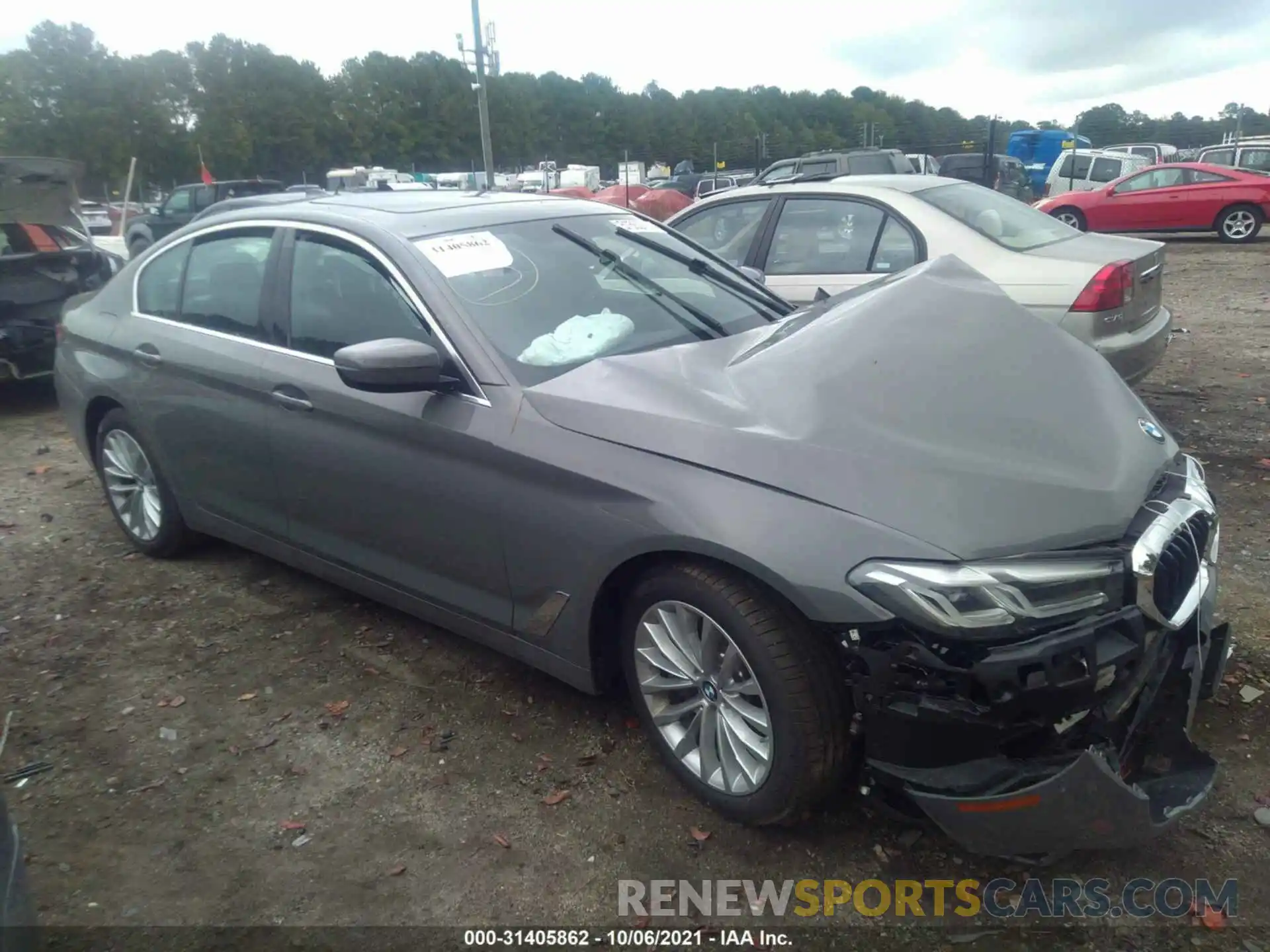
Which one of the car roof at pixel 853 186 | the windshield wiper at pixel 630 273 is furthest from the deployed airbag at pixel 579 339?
the car roof at pixel 853 186

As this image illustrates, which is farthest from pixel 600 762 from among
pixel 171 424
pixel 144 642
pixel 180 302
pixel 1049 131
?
pixel 1049 131

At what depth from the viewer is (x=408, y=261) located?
11.0ft

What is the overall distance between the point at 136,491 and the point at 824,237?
13.7 ft

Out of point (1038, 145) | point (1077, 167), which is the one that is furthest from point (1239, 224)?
point (1038, 145)

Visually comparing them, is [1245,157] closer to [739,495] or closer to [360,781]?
[739,495]

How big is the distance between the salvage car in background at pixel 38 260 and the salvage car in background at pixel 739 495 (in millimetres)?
4364

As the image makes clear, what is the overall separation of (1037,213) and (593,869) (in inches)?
218

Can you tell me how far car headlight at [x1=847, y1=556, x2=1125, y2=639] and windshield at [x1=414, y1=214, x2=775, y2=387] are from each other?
1.30 m

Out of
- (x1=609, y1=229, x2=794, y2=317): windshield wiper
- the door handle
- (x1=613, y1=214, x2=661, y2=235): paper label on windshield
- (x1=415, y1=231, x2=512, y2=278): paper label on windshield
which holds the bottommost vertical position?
the door handle

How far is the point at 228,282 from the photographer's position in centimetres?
410

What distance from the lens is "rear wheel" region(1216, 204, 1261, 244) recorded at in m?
17.2

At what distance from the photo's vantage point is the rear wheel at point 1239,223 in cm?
1716

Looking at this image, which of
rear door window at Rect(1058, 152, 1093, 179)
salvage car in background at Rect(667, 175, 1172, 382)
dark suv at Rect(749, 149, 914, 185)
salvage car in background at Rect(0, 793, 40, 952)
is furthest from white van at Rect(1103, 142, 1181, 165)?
salvage car in background at Rect(0, 793, 40, 952)

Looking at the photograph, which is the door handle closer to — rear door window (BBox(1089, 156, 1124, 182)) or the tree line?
the tree line
